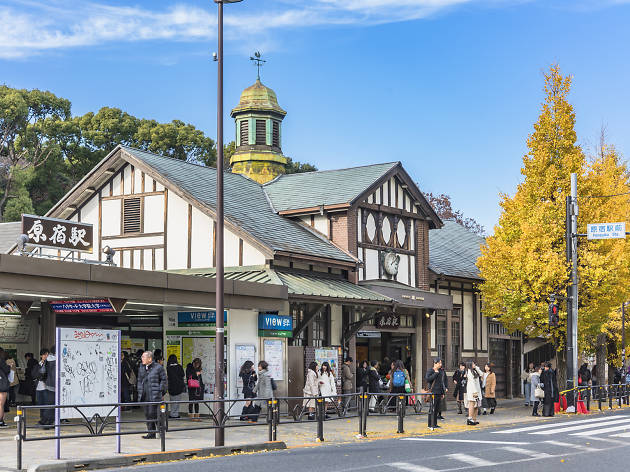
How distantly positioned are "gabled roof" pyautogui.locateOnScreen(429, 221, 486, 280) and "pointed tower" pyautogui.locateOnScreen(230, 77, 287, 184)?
23.9 ft

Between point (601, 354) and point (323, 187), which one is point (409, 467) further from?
point (601, 354)

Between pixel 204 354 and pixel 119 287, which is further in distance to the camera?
pixel 204 354

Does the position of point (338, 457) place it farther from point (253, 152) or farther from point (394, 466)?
point (253, 152)

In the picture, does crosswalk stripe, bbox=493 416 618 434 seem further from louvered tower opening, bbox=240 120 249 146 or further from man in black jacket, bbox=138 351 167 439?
louvered tower opening, bbox=240 120 249 146

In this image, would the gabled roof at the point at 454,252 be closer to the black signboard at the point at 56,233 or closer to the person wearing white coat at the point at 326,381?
the person wearing white coat at the point at 326,381

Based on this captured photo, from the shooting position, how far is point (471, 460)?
14281 millimetres

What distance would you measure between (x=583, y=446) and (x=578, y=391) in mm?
11176

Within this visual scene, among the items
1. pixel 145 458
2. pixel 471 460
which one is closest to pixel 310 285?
pixel 145 458

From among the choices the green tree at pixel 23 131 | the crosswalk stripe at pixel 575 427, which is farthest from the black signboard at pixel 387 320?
the green tree at pixel 23 131

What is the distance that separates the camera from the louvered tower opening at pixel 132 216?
2727 cm

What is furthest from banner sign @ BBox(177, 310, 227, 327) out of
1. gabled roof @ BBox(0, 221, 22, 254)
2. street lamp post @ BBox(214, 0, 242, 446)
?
gabled roof @ BBox(0, 221, 22, 254)

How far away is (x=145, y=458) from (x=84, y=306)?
5.98 metres

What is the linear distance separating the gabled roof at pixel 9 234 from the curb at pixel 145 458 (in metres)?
26.5

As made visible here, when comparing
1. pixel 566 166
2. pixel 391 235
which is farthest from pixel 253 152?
pixel 566 166
